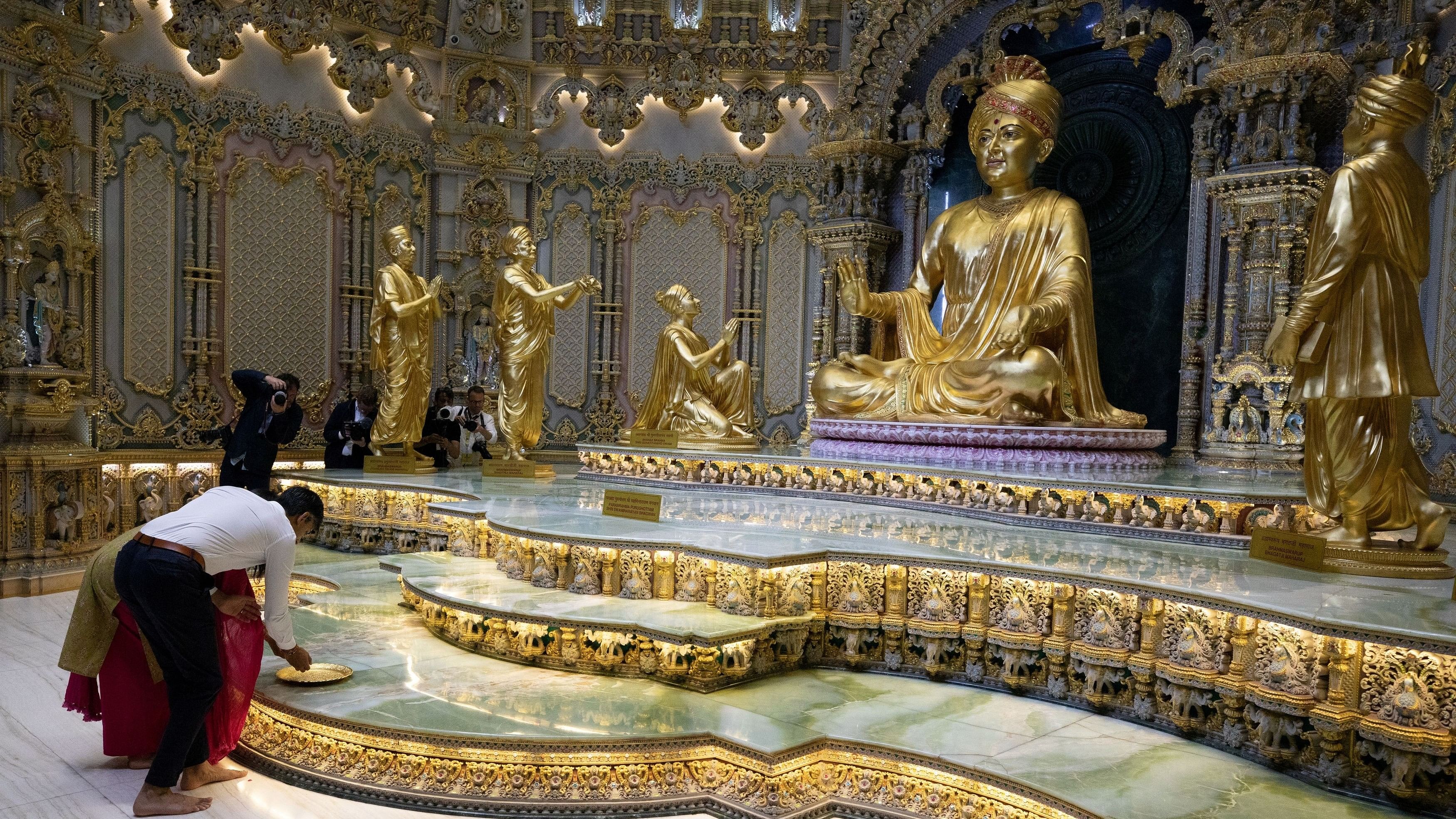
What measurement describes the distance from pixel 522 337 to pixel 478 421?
54.8 inches

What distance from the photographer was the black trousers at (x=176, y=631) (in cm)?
286

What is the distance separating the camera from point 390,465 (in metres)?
8.12

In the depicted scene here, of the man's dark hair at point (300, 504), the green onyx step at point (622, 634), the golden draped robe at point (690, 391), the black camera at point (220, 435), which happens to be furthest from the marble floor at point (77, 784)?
the golden draped robe at point (690, 391)

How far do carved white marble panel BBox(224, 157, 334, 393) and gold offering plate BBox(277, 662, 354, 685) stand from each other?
5762 millimetres

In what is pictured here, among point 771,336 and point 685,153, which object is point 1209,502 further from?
point 685,153

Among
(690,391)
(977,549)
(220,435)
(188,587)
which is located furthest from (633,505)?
(220,435)

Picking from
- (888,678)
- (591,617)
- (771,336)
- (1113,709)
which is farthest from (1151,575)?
(771,336)

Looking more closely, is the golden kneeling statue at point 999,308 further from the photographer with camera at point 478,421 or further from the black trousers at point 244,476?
the black trousers at point 244,476

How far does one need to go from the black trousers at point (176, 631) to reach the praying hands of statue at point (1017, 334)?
513 cm

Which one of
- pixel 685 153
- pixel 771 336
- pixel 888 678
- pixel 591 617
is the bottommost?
pixel 888 678

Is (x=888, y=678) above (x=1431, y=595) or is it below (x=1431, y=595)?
below

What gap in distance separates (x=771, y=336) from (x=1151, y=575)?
6675 millimetres

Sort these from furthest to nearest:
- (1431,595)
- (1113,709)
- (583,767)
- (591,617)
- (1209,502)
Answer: (1209,502) < (591,617) < (1113,709) < (1431,595) < (583,767)

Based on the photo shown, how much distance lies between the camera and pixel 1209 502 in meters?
4.80
